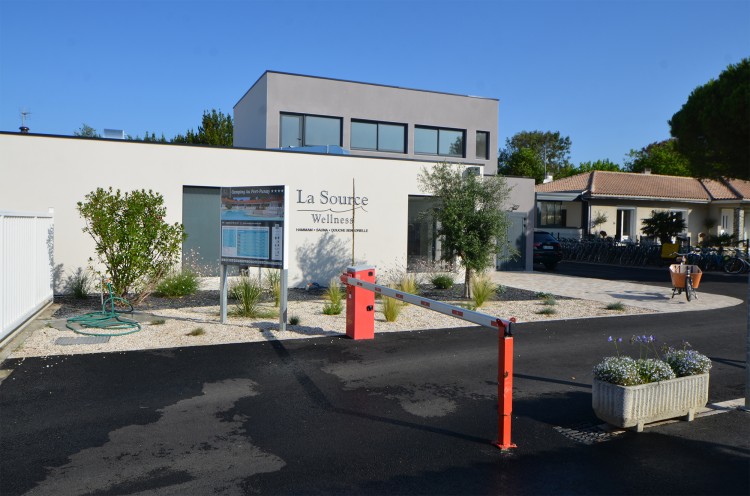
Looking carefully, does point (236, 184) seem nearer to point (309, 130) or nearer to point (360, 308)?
point (360, 308)

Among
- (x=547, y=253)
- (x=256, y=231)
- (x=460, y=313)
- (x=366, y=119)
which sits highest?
(x=366, y=119)

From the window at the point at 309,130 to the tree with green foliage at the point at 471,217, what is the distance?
10537mm

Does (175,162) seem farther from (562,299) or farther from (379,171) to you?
(562,299)

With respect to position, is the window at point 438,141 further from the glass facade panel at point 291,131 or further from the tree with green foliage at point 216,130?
the tree with green foliage at point 216,130

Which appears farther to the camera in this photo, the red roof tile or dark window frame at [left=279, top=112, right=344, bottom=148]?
the red roof tile

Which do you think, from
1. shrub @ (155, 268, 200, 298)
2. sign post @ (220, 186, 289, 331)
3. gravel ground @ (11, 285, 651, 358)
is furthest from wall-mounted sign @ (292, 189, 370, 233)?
sign post @ (220, 186, 289, 331)

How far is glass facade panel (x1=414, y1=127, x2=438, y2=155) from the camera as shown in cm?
2669

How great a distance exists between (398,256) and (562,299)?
4736 millimetres

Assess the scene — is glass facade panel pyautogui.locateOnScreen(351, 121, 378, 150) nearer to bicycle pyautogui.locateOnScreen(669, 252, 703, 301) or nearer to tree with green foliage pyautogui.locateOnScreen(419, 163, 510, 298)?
tree with green foliage pyautogui.locateOnScreen(419, 163, 510, 298)

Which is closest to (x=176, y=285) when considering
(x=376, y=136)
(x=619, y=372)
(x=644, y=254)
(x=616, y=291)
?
(x=619, y=372)

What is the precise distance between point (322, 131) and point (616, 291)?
1280 centimetres

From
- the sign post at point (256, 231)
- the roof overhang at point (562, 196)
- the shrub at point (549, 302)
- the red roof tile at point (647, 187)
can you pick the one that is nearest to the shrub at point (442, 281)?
the shrub at point (549, 302)

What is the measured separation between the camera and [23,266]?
10336mm

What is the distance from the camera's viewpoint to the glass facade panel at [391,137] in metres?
26.0
